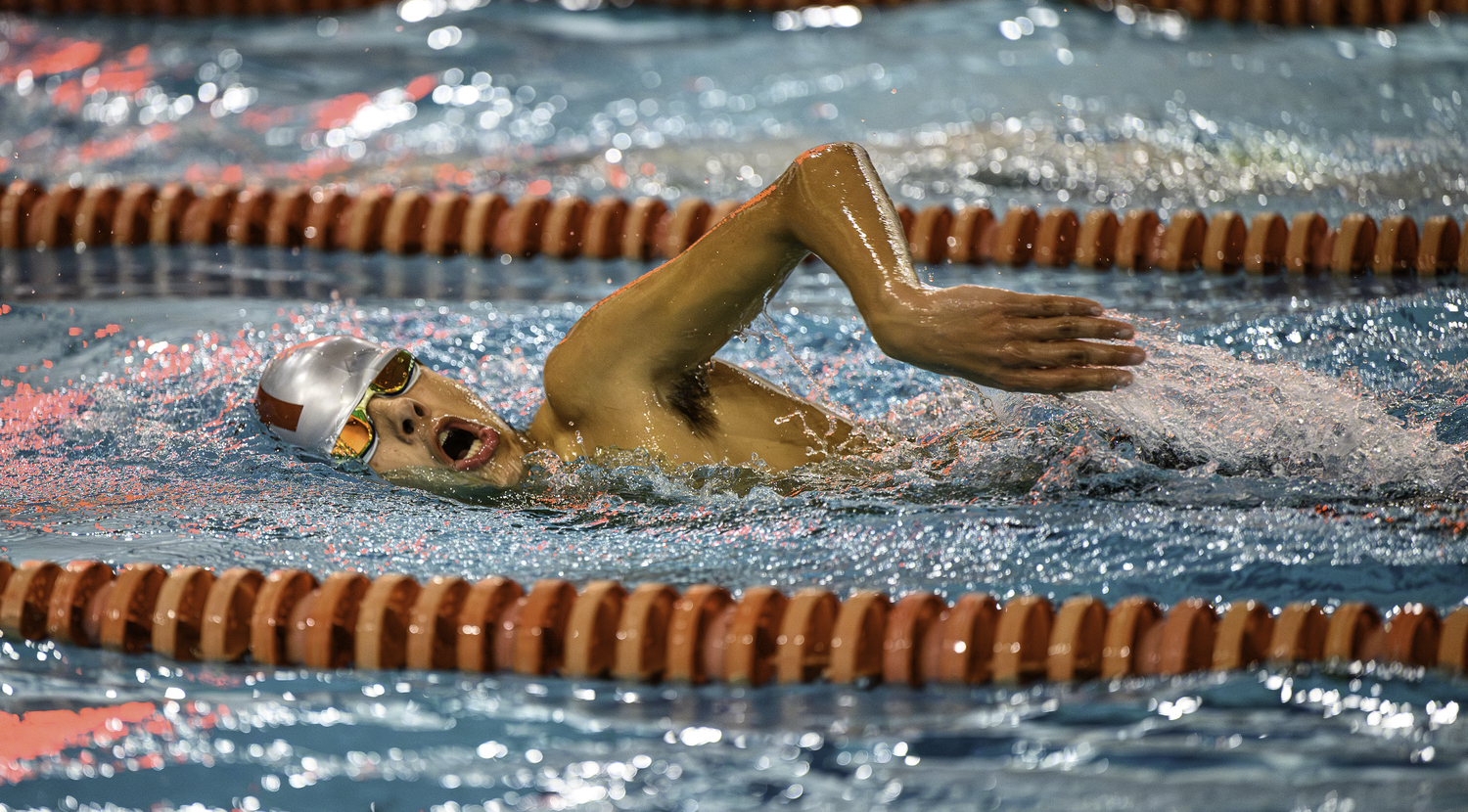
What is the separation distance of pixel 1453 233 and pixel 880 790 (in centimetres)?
222

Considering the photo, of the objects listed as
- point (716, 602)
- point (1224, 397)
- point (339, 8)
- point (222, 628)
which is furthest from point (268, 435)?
point (339, 8)

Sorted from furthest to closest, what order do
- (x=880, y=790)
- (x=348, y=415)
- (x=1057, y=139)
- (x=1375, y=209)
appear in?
(x=1057, y=139)
(x=1375, y=209)
(x=348, y=415)
(x=880, y=790)

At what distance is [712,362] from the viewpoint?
2.29m

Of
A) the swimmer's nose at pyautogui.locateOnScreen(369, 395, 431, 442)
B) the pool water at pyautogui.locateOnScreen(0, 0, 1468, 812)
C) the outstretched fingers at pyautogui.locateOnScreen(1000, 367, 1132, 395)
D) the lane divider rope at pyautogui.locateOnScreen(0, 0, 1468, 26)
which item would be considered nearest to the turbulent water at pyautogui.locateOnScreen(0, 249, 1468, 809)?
the pool water at pyautogui.locateOnScreen(0, 0, 1468, 812)

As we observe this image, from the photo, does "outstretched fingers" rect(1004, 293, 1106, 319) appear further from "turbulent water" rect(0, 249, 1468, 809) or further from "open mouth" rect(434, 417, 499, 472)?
"open mouth" rect(434, 417, 499, 472)

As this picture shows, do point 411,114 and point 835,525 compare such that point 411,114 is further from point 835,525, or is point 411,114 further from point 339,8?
point 835,525

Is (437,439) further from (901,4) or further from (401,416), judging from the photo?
(901,4)

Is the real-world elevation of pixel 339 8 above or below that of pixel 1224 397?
above

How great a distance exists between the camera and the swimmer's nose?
2285mm

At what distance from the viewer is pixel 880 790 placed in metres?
1.52

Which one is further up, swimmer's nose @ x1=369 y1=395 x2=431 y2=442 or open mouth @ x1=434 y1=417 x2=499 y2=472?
swimmer's nose @ x1=369 y1=395 x2=431 y2=442

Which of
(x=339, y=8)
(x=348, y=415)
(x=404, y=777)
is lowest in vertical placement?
(x=404, y=777)

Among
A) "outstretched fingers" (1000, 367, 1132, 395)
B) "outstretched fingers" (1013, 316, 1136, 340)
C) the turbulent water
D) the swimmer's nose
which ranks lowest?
the turbulent water

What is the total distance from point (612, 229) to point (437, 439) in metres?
1.39
